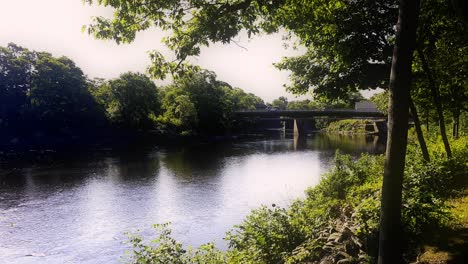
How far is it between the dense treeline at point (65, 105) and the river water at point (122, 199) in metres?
35.5

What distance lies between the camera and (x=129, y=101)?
299 feet

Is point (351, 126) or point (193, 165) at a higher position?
point (351, 126)

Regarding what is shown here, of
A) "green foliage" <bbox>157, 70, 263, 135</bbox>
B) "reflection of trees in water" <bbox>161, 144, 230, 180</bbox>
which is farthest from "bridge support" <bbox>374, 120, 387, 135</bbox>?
"reflection of trees in water" <bbox>161, 144, 230, 180</bbox>

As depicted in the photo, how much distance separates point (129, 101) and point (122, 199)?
208 feet

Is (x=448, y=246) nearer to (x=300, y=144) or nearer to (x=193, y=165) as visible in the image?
(x=193, y=165)

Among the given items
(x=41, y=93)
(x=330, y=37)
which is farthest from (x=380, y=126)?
(x=330, y=37)

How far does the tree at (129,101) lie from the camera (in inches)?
3543

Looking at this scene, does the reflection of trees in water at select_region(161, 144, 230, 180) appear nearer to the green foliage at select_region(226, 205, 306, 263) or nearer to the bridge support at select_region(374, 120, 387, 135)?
the green foliage at select_region(226, 205, 306, 263)

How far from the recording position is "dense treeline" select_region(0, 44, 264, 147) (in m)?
83.4

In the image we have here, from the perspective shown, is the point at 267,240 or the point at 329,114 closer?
the point at 267,240

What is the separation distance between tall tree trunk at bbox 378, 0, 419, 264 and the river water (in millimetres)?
15191

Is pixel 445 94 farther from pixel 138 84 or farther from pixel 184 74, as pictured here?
pixel 138 84

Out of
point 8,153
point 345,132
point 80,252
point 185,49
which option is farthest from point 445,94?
point 345,132

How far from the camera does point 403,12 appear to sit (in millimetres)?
5207
